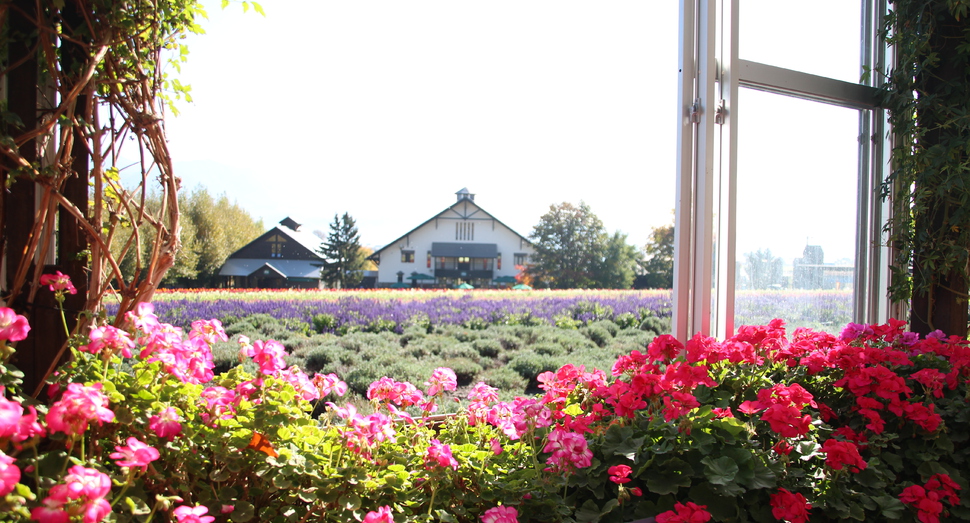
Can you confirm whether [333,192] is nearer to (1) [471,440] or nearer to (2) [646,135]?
(1) [471,440]

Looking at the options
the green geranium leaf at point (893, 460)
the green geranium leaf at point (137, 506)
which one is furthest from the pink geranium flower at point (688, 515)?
the green geranium leaf at point (137, 506)

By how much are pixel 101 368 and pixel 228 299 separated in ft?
3.30

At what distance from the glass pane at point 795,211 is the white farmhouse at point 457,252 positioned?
0.95 m

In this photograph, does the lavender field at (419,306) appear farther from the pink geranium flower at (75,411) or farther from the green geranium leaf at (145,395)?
the pink geranium flower at (75,411)

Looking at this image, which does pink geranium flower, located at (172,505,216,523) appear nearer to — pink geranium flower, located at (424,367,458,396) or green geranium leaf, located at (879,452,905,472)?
pink geranium flower, located at (424,367,458,396)

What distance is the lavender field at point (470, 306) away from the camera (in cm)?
199

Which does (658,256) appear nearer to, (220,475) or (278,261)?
(278,261)

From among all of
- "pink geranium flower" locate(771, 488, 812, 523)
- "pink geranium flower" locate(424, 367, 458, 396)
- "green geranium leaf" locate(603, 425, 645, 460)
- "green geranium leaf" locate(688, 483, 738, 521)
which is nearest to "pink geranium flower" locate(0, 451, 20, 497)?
"pink geranium flower" locate(424, 367, 458, 396)

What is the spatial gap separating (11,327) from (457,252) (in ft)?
5.01

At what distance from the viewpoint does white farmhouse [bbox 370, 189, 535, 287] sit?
2.19 metres

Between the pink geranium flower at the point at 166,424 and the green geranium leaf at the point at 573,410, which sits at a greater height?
the pink geranium flower at the point at 166,424

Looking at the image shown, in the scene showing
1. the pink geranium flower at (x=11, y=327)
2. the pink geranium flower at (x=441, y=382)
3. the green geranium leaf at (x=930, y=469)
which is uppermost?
the pink geranium flower at (x=11, y=327)

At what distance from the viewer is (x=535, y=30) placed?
97.9 inches

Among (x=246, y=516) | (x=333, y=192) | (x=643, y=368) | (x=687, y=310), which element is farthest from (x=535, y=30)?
(x=246, y=516)
